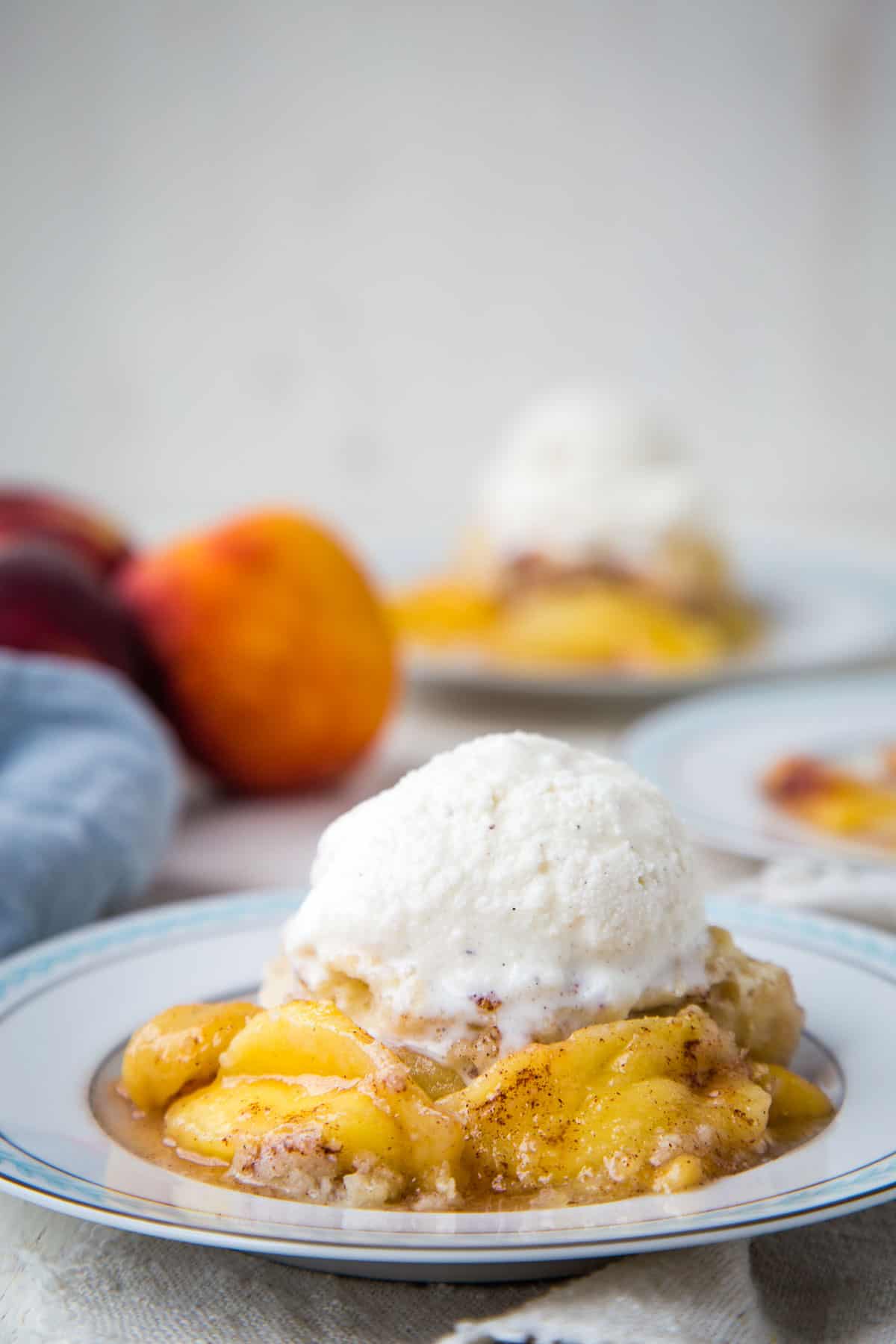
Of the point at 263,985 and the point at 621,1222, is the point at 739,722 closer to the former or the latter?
the point at 263,985

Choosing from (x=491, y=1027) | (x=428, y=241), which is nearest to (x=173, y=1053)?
(x=491, y=1027)

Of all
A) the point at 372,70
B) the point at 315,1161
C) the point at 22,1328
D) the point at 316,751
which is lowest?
the point at 316,751

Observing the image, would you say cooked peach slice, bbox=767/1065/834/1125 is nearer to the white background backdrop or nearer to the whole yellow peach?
the whole yellow peach

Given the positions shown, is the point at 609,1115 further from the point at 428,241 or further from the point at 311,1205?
the point at 428,241

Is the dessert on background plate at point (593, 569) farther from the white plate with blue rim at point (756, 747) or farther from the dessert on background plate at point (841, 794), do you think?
the dessert on background plate at point (841, 794)

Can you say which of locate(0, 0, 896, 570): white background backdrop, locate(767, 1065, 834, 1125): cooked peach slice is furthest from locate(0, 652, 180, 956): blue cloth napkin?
locate(0, 0, 896, 570): white background backdrop

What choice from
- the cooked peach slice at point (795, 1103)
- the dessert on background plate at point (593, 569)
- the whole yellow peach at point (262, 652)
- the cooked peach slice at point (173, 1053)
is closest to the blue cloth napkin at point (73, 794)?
the whole yellow peach at point (262, 652)

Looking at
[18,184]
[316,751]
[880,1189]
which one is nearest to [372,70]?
[18,184]
